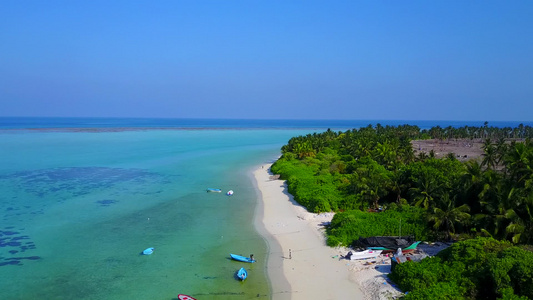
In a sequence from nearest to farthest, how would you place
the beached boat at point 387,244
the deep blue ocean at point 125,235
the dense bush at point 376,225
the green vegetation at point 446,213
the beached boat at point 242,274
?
the green vegetation at point 446,213 < the deep blue ocean at point 125,235 < the beached boat at point 242,274 < the beached boat at point 387,244 < the dense bush at point 376,225

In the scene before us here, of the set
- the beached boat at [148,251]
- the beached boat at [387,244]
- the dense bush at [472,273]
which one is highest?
the dense bush at [472,273]

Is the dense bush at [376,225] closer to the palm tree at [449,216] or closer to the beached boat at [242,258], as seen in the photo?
the palm tree at [449,216]

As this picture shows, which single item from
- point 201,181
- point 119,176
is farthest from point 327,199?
point 119,176

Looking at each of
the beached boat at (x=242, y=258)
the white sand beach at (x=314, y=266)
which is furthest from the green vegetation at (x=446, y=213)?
the beached boat at (x=242, y=258)

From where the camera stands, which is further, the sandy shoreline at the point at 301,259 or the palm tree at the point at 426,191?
the palm tree at the point at 426,191

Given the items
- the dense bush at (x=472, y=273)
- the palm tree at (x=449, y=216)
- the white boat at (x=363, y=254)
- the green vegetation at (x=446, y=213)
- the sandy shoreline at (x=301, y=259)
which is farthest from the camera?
the palm tree at (x=449, y=216)

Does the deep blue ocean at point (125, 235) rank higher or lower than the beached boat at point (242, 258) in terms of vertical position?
lower

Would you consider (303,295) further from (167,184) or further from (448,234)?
(167,184)
